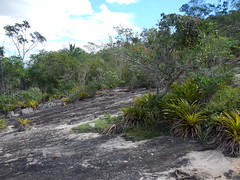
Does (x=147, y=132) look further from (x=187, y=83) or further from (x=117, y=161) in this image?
(x=187, y=83)

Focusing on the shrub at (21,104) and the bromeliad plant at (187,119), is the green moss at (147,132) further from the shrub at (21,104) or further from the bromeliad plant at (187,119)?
the shrub at (21,104)

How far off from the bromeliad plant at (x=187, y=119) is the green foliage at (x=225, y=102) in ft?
1.15

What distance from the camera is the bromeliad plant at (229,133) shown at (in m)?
4.41

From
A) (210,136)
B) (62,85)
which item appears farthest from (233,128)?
(62,85)

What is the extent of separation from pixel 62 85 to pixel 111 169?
1162cm

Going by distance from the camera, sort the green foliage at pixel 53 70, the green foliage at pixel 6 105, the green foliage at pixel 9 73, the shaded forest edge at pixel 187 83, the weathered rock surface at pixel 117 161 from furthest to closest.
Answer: the green foliage at pixel 53 70 < the green foliage at pixel 9 73 < the green foliage at pixel 6 105 < the shaded forest edge at pixel 187 83 < the weathered rock surface at pixel 117 161

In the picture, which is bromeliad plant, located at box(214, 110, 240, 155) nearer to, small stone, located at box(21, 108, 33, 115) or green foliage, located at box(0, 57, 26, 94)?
small stone, located at box(21, 108, 33, 115)

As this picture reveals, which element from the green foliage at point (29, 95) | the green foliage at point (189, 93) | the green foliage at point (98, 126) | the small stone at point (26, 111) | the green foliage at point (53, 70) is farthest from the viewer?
the green foliage at point (53, 70)

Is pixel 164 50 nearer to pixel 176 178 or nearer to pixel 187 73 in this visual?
pixel 187 73

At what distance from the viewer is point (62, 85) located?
49.1ft

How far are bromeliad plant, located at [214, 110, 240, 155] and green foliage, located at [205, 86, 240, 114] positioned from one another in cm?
41

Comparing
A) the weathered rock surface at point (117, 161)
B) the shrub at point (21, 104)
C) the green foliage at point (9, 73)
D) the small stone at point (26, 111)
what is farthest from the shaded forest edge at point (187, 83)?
the green foliage at point (9, 73)

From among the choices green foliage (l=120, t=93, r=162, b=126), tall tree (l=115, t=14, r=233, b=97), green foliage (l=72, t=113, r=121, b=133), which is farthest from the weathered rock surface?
tall tree (l=115, t=14, r=233, b=97)

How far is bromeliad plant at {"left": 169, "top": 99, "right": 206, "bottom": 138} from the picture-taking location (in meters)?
5.39
